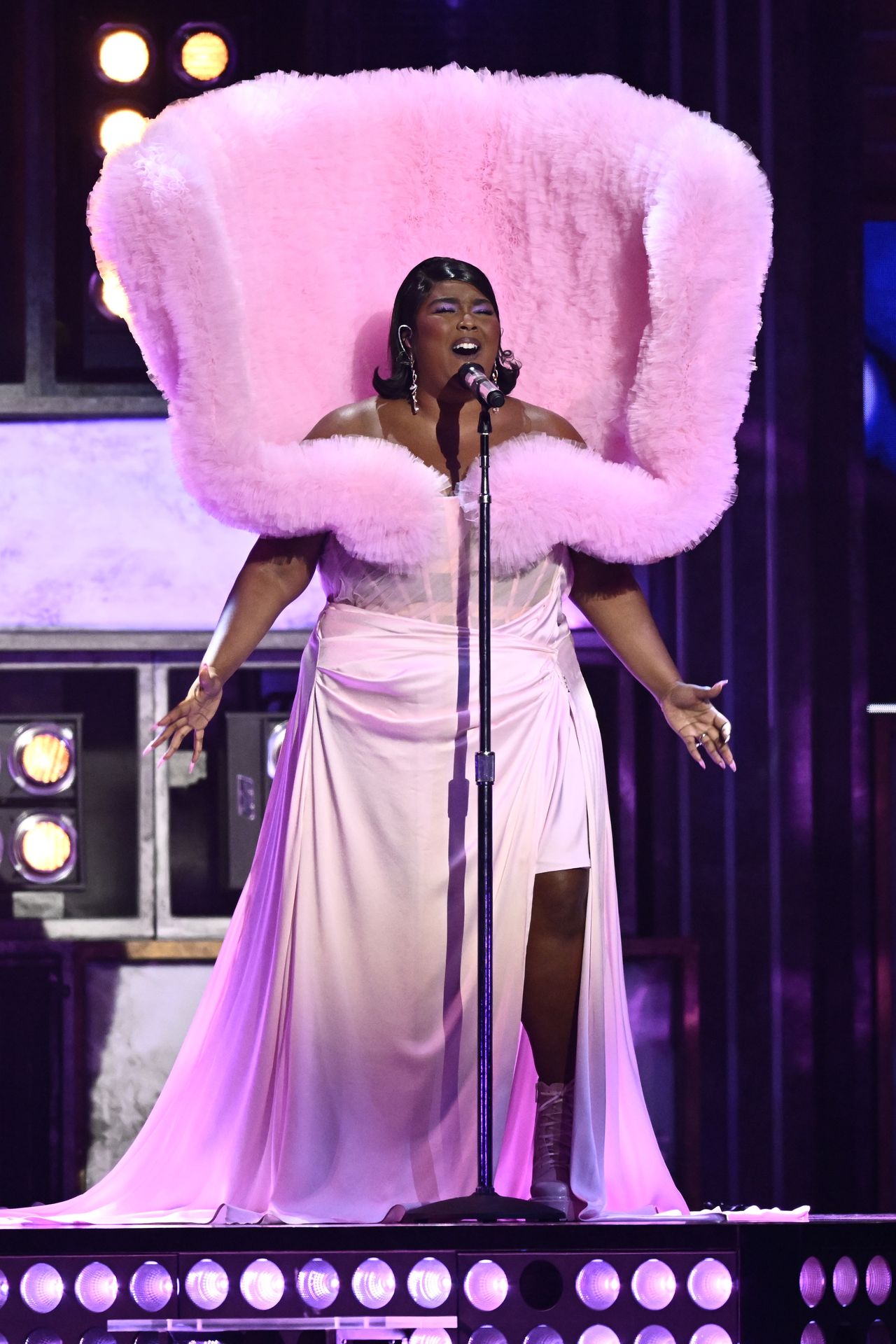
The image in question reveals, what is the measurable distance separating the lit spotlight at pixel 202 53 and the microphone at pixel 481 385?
6.05 feet

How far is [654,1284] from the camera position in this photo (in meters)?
2.04

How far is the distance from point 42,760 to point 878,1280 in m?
2.43

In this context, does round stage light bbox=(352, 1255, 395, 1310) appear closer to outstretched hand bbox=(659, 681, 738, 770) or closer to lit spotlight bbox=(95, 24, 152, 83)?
outstretched hand bbox=(659, 681, 738, 770)

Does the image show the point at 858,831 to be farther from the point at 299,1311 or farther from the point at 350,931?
the point at 299,1311

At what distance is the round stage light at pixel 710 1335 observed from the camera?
6.68 feet

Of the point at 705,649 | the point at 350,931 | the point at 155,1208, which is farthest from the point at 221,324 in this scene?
the point at 705,649

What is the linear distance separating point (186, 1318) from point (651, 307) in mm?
1638

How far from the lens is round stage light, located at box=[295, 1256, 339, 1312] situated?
203 cm

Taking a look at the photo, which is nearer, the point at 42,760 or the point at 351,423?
the point at 351,423

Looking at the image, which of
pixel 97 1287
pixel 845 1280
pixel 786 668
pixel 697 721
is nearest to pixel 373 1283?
pixel 97 1287

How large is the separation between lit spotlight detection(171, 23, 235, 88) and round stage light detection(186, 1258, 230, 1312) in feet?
9.64

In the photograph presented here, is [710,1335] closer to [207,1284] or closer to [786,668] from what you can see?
[207,1284]

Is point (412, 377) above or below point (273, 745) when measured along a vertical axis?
above

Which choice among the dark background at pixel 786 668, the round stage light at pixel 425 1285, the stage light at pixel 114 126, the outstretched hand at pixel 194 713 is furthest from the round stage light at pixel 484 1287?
the stage light at pixel 114 126
